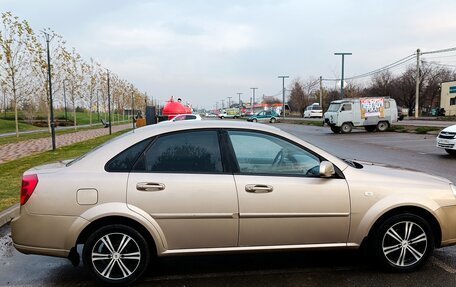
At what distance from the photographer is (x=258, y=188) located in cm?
358

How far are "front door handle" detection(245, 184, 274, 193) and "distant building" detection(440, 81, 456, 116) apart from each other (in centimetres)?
6126

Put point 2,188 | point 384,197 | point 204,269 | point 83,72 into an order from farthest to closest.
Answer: point 83,72, point 2,188, point 204,269, point 384,197

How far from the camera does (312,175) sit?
3727 mm

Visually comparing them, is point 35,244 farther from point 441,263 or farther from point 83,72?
point 83,72

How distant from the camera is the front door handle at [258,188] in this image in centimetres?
357

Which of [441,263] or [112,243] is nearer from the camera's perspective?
[112,243]

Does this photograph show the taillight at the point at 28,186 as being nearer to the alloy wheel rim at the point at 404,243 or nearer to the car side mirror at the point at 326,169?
the car side mirror at the point at 326,169

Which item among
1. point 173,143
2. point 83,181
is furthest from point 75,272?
point 173,143

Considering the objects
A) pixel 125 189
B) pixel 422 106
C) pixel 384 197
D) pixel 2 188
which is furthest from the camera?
pixel 422 106

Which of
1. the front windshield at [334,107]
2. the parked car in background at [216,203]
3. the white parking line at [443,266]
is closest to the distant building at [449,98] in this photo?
the front windshield at [334,107]

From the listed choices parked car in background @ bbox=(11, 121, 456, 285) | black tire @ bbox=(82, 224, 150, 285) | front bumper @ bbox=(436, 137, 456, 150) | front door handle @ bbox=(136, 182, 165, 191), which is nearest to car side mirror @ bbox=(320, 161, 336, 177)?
parked car in background @ bbox=(11, 121, 456, 285)

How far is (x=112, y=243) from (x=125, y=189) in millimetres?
525

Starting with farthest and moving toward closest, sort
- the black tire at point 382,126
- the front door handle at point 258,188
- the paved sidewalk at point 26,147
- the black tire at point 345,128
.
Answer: the black tire at point 382,126, the black tire at point 345,128, the paved sidewalk at point 26,147, the front door handle at point 258,188

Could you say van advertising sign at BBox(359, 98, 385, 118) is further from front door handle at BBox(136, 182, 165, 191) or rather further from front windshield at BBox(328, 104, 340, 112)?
front door handle at BBox(136, 182, 165, 191)
